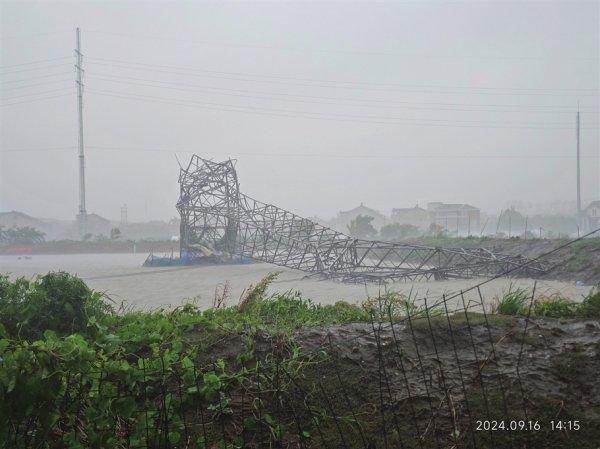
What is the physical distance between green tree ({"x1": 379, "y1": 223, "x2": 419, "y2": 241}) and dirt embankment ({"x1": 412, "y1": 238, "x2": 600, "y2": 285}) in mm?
1008

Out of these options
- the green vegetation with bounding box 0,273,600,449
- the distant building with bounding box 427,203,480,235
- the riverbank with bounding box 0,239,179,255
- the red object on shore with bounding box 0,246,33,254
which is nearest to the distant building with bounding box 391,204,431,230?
the distant building with bounding box 427,203,480,235

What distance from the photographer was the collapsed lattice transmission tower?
649cm

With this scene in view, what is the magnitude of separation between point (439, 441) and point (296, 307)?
177 centimetres

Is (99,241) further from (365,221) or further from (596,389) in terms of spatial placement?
(596,389)

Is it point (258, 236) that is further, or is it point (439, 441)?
point (258, 236)

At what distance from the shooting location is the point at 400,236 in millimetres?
9203

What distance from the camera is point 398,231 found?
952 centimetres

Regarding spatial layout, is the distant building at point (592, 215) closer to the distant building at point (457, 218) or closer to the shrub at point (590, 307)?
the distant building at point (457, 218)

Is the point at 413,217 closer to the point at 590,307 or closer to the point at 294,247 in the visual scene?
the point at 294,247

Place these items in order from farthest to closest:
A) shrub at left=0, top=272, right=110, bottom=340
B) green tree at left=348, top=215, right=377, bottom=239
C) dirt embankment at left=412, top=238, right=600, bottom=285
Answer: green tree at left=348, top=215, right=377, bottom=239
dirt embankment at left=412, top=238, right=600, bottom=285
shrub at left=0, top=272, right=110, bottom=340

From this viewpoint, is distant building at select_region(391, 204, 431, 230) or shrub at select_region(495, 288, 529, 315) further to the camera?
distant building at select_region(391, 204, 431, 230)

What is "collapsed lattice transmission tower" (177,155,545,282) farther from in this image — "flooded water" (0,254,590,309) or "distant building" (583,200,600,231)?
"distant building" (583,200,600,231)

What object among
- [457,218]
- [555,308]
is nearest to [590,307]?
[555,308]

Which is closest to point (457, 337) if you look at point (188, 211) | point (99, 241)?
point (99, 241)
